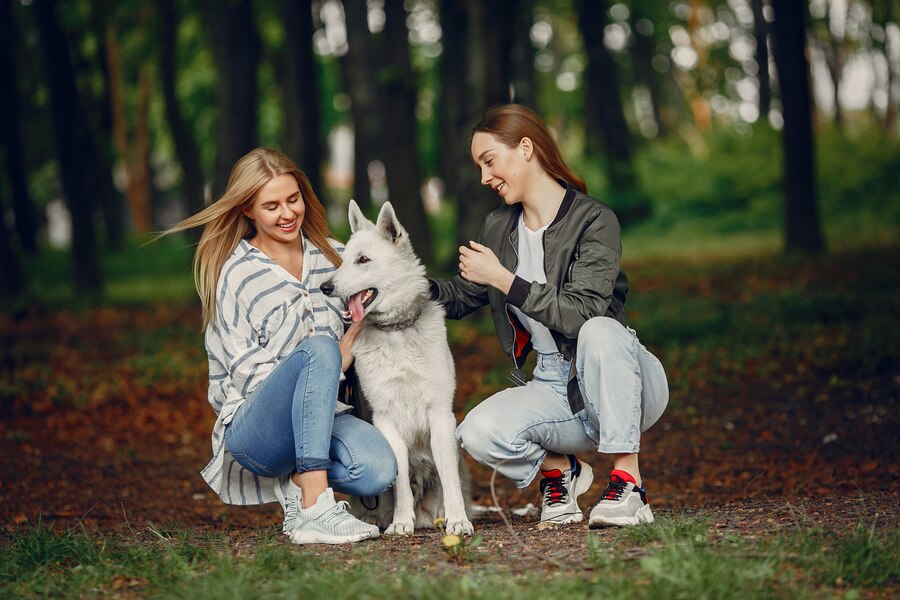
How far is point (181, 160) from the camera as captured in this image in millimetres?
22875

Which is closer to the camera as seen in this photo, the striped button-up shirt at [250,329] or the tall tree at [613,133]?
the striped button-up shirt at [250,329]

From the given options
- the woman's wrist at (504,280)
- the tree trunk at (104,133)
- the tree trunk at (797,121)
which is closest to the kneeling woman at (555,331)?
the woman's wrist at (504,280)

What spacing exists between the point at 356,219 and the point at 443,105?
2168cm

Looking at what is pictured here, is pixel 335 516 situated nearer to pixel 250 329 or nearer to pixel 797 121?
pixel 250 329

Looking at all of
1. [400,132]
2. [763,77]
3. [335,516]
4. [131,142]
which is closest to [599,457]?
[335,516]

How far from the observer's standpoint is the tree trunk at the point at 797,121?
15.0 metres

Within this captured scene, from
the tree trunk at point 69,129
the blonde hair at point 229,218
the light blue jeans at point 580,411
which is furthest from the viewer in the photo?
the tree trunk at point 69,129

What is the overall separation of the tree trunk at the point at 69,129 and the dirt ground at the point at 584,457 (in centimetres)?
904

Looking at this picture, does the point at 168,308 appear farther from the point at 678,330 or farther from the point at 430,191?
the point at 430,191

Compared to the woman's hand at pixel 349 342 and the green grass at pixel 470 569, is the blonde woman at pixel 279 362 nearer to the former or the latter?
the woman's hand at pixel 349 342

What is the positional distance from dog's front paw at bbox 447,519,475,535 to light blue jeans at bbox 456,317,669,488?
0.32m

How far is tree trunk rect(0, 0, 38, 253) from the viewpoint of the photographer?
57.9 feet

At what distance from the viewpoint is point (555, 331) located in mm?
4832

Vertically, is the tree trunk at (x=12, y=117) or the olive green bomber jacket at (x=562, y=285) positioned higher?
the tree trunk at (x=12, y=117)
